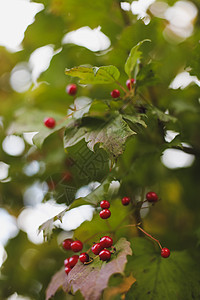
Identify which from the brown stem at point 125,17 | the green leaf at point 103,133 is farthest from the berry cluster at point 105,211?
the brown stem at point 125,17

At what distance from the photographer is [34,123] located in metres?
0.98

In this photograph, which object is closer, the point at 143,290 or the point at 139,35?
the point at 143,290

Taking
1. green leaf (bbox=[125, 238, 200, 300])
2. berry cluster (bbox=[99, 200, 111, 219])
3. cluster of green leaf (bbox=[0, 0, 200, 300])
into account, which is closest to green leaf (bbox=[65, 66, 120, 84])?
cluster of green leaf (bbox=[0, 0, 200, 300])

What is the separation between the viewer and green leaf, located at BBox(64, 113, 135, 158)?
0.61 m

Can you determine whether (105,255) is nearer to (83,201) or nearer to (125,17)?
(83,201)

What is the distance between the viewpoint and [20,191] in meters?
1.30

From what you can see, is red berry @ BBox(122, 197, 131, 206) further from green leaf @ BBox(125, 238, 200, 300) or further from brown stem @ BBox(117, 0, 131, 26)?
brown stem @ BBox(117, 0, 131, 26)

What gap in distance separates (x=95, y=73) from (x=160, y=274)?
1.78ft

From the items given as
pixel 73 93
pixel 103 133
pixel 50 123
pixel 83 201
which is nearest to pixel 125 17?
pixel 73 93

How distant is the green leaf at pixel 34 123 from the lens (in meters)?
0.85

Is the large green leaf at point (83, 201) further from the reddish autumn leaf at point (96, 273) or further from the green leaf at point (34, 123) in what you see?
the green leaf at point (34, 123)

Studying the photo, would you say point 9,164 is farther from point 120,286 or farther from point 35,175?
point 120,286

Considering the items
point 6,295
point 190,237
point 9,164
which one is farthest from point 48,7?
point 6,295

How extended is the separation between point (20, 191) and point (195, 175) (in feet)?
2.45
